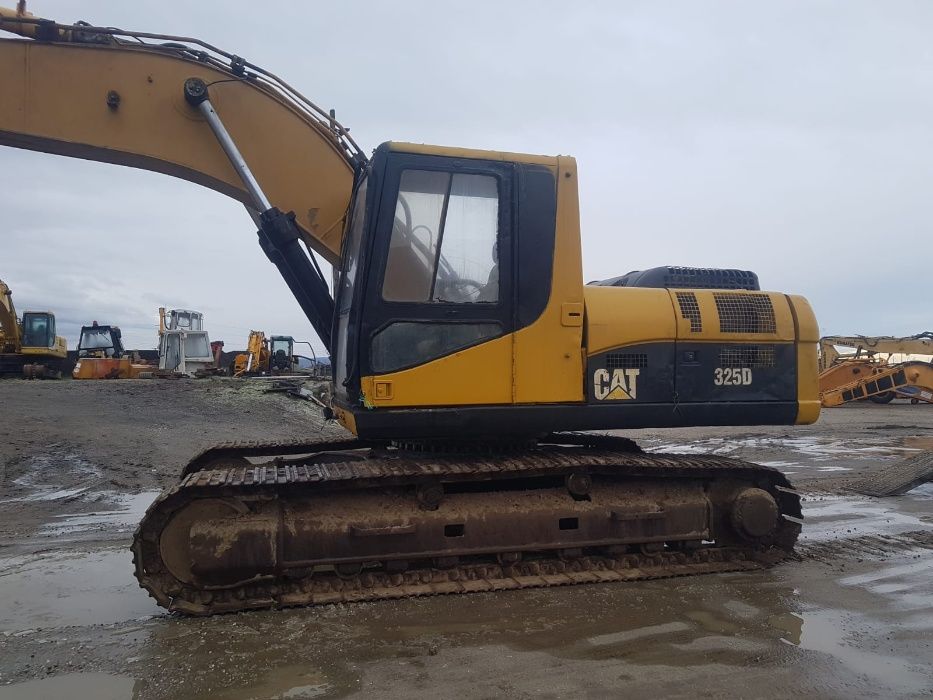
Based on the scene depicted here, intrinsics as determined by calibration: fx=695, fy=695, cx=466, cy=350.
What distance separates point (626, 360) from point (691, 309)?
0.72 metres

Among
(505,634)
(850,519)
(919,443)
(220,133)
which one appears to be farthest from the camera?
(919,443)

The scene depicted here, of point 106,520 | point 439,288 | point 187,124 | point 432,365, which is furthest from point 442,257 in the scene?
point 106,520

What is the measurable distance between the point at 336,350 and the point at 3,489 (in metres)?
5.41

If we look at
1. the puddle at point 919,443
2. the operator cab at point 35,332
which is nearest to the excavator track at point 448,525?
the puddle at point 919,443

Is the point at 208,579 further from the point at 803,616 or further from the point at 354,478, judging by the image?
the point at 803,616

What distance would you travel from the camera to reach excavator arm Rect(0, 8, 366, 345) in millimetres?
4867

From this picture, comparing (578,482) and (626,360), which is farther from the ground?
(626,360)

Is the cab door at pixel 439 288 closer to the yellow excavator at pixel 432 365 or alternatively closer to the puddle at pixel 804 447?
the yellow excavator at pixel 432 365

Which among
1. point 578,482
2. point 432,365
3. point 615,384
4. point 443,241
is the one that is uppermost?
point 443,241

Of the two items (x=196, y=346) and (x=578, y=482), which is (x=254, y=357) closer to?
(x=196, y=346)

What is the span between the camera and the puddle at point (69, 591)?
4.16 metres

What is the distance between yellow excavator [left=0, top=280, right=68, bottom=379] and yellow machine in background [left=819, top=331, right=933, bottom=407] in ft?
85.6

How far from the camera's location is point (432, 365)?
4492 mm

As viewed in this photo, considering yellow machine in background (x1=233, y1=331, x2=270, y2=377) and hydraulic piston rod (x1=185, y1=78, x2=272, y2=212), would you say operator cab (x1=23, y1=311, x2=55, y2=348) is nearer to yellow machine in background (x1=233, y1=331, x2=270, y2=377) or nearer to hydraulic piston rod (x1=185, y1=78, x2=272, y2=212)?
yellow machine in background (x1=233, y1=331, x2=270, y2=377)
